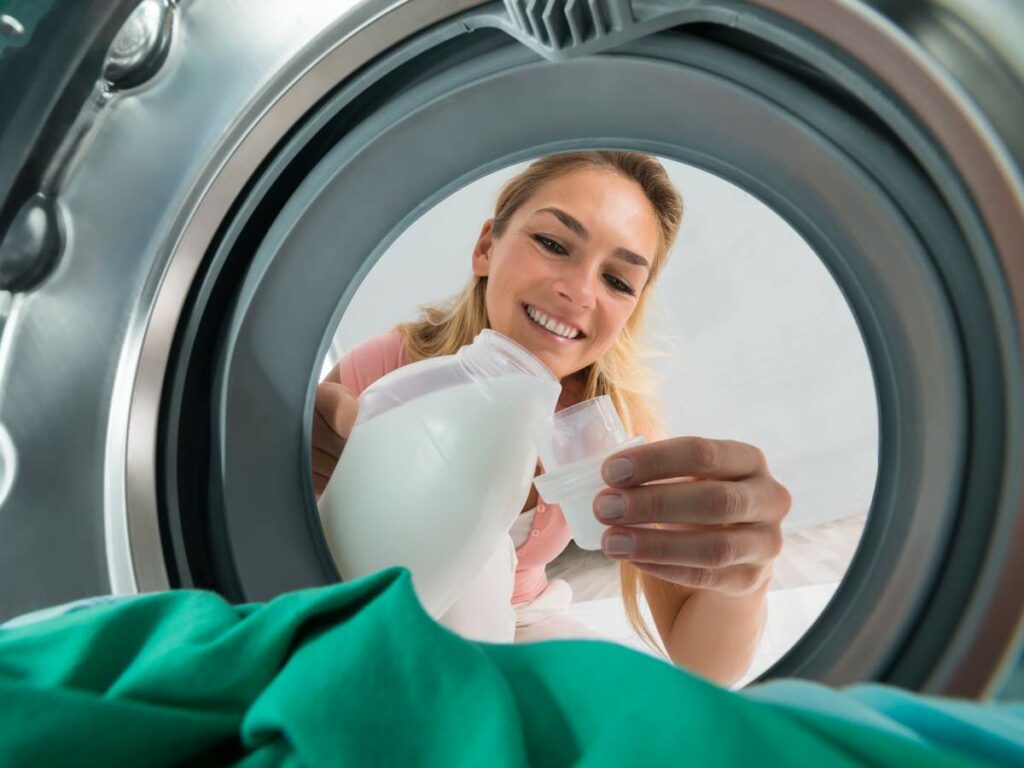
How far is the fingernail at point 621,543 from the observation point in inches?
27.4

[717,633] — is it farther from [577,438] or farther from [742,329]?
[742,329]

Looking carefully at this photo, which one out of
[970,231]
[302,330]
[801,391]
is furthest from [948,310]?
[801,391]

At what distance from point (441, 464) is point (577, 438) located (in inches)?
4.9

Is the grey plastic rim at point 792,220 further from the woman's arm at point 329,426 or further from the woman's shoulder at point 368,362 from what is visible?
the woman's shoulder at point 368,362

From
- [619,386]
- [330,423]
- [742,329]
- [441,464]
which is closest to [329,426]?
[330,423]

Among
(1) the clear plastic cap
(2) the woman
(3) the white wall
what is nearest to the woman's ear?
(2) the woman

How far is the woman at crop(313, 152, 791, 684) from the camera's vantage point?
696 mm

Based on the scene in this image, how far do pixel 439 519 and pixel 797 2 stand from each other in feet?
1.60

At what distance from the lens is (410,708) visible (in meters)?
0.27

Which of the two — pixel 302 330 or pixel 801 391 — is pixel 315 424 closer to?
pixel 302 330

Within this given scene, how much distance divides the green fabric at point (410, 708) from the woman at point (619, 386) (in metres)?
0.36

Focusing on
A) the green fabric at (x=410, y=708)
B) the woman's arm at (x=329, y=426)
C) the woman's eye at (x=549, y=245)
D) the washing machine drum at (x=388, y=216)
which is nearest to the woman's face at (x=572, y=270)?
the woman's eye at (x=549, y=245)

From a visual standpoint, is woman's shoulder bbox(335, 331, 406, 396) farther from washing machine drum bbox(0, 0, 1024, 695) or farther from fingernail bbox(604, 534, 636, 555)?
fingernail bbox(604, 534, 636, 555)

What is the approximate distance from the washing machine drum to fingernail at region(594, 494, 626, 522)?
0.58ft
